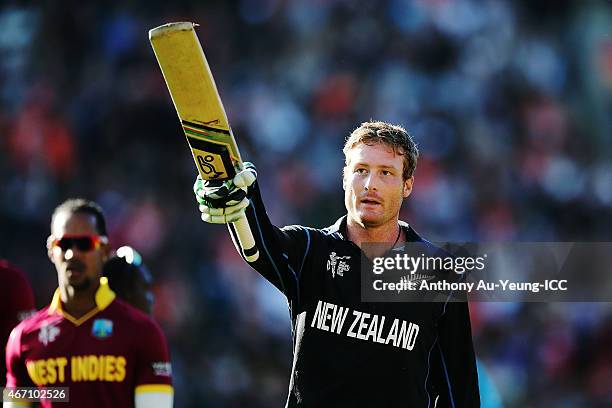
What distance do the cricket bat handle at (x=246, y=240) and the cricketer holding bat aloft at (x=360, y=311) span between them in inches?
1.1

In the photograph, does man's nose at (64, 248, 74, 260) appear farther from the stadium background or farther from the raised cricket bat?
the stadium background

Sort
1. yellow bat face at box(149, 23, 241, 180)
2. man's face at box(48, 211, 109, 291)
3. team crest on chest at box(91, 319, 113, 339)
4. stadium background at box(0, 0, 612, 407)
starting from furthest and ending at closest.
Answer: stadium background at box(0, 0, 612, 407)
man's face at box(48, 211, 109, 291)
team crest on chest at box(91, 319, 113, 339)
yellow bat face at box(149, 23, 241, 180)

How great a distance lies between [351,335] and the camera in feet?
13.6

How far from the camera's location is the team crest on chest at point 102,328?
518 centimetres

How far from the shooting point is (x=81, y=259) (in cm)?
534

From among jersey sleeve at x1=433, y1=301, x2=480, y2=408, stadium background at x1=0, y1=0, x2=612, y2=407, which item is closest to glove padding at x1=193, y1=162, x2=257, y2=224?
jersey sleeve at x1=433, y1=301, x2=480, y2=408

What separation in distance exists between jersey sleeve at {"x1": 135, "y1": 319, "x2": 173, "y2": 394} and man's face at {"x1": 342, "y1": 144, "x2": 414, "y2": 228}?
130 centimetres

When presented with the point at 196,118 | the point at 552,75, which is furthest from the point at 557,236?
the point at 196,118

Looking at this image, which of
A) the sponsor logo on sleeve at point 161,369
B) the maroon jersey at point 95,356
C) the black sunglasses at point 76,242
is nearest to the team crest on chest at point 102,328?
the maroon jersey at point 95,356

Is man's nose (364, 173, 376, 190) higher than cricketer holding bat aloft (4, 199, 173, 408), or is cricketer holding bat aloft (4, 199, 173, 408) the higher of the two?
man's nose (364, 173, 376, 190)

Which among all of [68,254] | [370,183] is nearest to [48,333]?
[68,254]

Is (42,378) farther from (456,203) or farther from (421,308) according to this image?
(456,203)

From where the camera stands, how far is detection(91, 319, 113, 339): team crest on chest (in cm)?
518

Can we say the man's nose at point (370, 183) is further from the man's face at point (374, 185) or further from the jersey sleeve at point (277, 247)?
the jersey sleeve at point (277, 247)
